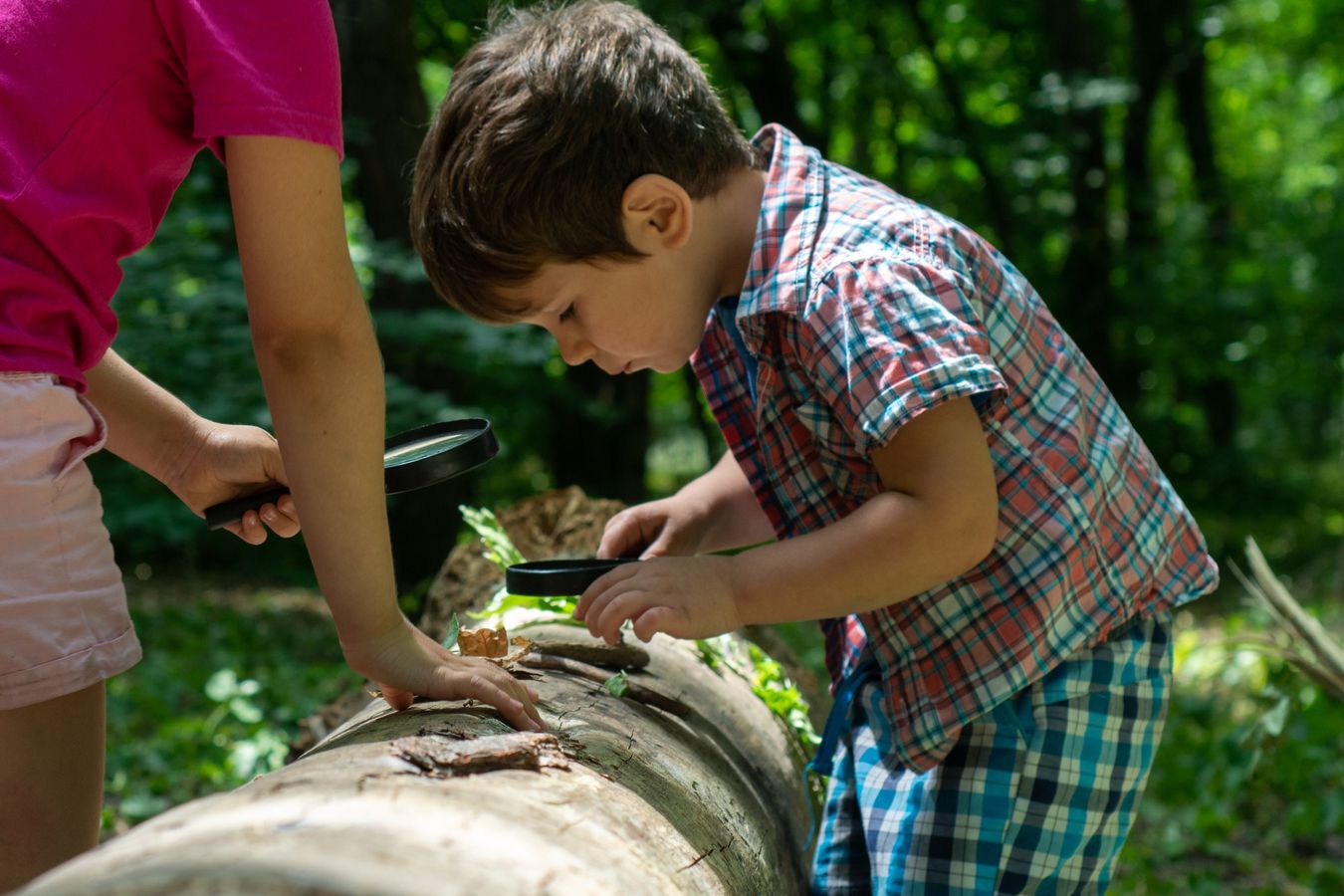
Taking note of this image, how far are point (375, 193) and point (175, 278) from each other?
136 cm

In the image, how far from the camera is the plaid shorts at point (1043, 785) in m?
2.12

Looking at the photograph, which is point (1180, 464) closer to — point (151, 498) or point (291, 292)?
point (151, 498)

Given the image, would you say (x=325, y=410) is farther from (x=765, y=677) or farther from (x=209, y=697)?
(x=209, y=697)

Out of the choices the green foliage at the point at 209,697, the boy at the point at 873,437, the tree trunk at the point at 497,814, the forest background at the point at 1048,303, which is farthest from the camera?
the forest background at the point at 1048,303

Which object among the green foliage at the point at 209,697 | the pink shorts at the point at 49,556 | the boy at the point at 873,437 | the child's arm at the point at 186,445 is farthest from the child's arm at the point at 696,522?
the green foliage at the point at 209,697

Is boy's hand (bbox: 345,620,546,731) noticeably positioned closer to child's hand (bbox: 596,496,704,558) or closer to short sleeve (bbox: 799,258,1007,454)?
short sleeve (bbox: 799,258,1007,454)

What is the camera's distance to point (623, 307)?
2.09 m

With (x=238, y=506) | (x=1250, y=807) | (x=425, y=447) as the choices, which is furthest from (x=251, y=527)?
(x=1250, y=807)

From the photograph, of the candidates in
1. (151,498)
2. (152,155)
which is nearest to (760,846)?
(152,155)

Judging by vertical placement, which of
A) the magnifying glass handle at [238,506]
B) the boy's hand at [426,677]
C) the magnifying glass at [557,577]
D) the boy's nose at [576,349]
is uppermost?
the boy's nose at [576,349]

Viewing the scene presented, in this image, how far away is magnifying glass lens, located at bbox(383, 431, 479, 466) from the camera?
1971mm

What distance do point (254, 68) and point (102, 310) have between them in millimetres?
426

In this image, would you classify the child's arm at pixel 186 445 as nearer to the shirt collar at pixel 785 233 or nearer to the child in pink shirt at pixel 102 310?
the child in pink shirt at pixel 102 310

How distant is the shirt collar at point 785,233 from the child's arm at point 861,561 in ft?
0.97
